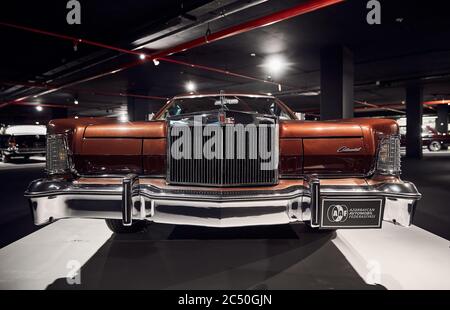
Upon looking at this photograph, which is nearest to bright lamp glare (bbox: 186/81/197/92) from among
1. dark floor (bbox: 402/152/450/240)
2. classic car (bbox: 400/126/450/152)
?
dark floor (bbox: 402/152/450/240)

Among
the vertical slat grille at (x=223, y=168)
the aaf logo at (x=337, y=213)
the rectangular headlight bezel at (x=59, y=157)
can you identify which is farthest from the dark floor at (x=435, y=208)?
the rectangular headlight bezel at (x=59, y=157)

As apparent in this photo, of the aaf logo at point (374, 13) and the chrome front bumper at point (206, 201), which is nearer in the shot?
the chrome front bumper at point (206, 201)

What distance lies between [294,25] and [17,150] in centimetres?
1321

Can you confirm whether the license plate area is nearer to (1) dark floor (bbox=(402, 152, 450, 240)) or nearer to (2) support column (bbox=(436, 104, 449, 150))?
(1) dark floor (bbox=(402, 152, 450, 240))

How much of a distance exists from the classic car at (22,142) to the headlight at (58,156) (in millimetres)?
13063

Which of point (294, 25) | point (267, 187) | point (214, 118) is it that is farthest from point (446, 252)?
point (294, 25)

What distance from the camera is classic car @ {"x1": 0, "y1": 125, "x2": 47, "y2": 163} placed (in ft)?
46.7

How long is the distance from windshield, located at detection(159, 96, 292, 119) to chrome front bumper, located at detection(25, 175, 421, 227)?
1.49 m

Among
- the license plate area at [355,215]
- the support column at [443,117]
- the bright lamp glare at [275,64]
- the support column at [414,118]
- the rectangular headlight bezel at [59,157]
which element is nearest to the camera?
the license plate area at [355,215]

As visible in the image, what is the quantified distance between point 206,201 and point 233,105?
5.58ft

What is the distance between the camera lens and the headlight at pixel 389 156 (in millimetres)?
2494

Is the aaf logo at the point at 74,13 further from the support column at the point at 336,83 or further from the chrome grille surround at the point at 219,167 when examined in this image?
the support column at the point at 336,83

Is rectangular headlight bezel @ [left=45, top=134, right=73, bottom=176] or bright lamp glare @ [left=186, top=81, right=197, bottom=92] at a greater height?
bright lamp glare @ [left=186, top=81, right=197, bottom=92]
